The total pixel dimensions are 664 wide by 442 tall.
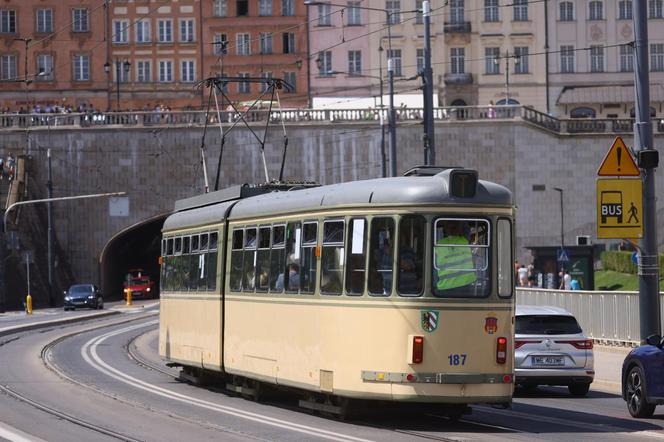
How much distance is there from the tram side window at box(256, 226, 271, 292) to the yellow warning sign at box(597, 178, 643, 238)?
5047mm

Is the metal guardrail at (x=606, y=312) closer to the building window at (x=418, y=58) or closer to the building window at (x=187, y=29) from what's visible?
the building window at (x=418, y=58)

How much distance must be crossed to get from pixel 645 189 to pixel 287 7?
68752 millimetres

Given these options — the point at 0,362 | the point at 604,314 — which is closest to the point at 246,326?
the point at 0,362

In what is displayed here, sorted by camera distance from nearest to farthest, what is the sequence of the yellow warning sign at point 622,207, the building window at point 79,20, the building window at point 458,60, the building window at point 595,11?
1. the yellow warning sign at point 622,207
2. the building window at point 595,11
3. the building window at point 458,60
4. the building window at point 79,20

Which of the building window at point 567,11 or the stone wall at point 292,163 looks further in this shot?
the building window at point 567,11

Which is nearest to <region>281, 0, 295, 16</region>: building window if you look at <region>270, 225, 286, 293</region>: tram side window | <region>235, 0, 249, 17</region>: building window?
<region>235, 0, 249, 17</region>: building window

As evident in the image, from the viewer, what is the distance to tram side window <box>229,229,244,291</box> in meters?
22.3

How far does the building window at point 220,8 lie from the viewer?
90188mm

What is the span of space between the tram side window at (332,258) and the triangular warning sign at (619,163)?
16.8 ft

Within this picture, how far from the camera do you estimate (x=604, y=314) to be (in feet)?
116

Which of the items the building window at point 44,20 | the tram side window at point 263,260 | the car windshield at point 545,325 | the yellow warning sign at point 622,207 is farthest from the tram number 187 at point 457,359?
the building window at point 44,20

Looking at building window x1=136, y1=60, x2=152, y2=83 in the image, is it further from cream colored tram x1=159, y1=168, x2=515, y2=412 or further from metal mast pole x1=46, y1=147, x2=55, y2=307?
cream colored tram x1=159, y1=168, x2=515, y2=412

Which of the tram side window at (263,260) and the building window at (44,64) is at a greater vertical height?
the building window at (44,64)

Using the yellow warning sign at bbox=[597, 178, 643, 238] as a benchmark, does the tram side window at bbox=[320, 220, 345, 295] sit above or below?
below
